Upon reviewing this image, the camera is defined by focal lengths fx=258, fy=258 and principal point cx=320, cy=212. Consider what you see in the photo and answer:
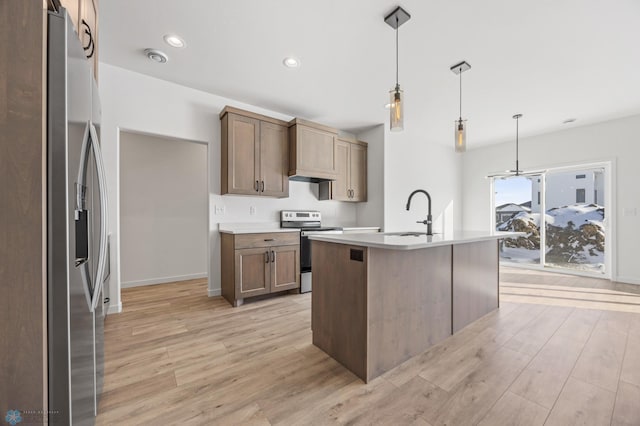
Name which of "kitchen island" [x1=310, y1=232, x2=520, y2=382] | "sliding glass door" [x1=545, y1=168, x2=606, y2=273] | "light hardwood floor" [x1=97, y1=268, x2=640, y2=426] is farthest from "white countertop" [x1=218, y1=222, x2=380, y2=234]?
"sliding glass door" [x1=545, y1=168, x2=606, y2=273]

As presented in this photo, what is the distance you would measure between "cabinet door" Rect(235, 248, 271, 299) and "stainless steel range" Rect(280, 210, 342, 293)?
0.54 meters

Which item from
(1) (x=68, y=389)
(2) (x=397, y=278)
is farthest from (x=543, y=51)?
(1) (x=68, y=389)

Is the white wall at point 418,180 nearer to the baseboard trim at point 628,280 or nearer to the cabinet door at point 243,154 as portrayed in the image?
the cabinet door at point 243,154

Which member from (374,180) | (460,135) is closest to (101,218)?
(460,135)

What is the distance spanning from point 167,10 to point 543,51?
331 centimetres

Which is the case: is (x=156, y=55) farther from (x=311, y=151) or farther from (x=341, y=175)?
(x=341, y=175)

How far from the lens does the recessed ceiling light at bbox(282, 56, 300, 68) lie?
2.59 m

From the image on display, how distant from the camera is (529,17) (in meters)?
2.02

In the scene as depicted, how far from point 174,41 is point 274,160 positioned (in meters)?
1.62

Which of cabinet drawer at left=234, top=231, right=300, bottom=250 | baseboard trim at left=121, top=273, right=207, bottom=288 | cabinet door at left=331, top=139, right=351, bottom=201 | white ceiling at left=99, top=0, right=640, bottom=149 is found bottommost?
baseboard trim at left=121, top=273, right=207, bottom=288

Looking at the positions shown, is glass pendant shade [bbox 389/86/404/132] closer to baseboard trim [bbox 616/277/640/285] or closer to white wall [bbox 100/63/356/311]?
white wall [bbox 100/63/356/311]

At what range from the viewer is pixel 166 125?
10.00 feet

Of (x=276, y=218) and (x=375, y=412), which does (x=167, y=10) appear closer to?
(x=276, y=218)
